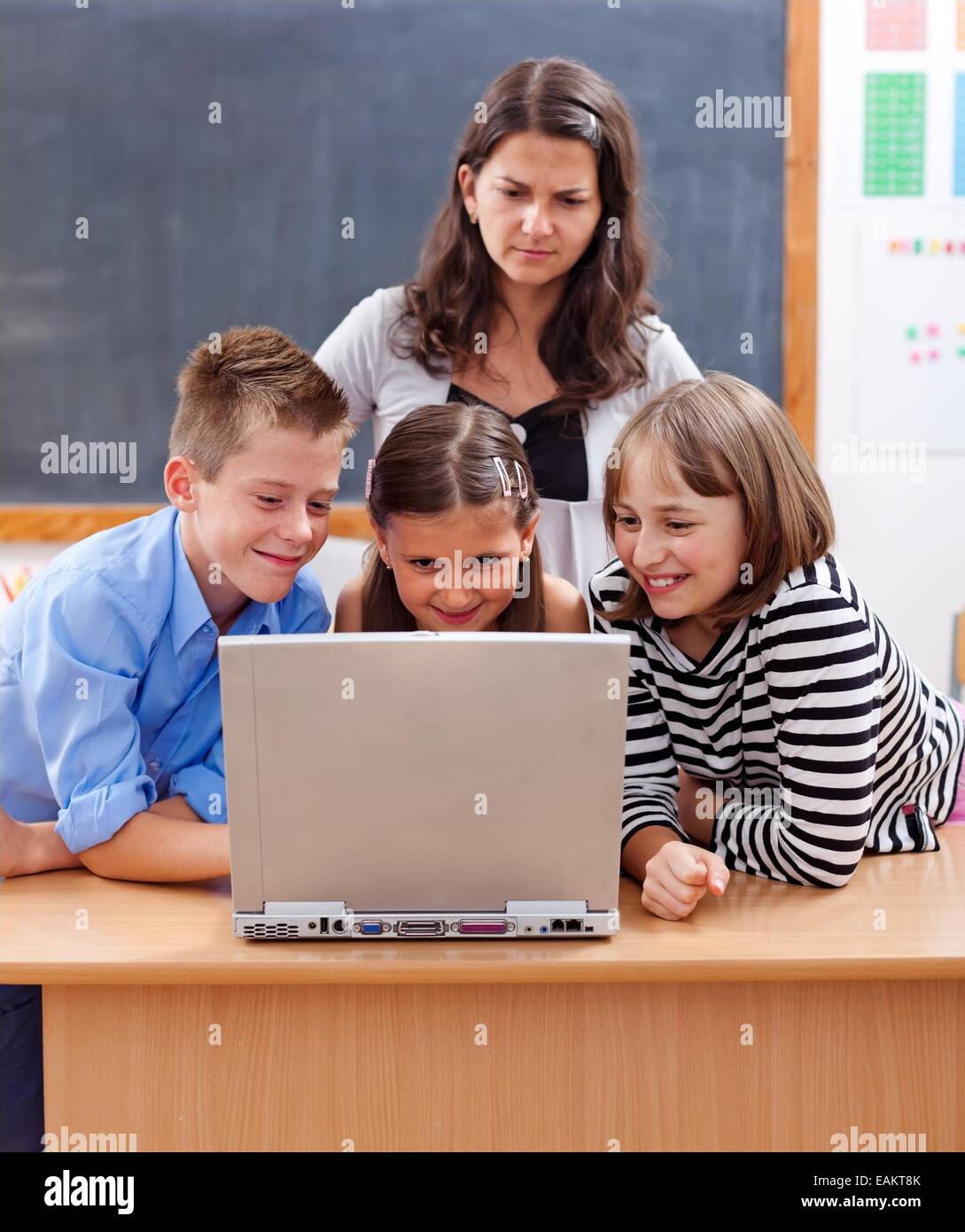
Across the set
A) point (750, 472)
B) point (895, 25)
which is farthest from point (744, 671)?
point (895, 25)

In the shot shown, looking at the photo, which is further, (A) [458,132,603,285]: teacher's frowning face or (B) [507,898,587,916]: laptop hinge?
(A) [458,132,603,285]: teacher's frowning face

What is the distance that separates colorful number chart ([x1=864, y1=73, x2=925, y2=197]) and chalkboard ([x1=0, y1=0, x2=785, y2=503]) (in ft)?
0.69

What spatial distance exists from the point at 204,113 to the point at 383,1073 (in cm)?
244

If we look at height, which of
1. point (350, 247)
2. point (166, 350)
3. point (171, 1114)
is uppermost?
point (350, 247)

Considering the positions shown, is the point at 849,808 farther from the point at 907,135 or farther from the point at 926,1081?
the point at 907,135

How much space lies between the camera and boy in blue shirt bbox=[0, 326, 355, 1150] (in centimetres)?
117

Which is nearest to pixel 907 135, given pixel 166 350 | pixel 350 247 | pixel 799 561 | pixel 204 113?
pixel 350 247

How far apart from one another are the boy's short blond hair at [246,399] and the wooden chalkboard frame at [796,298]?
150cm

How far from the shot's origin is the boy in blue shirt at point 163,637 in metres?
1.17

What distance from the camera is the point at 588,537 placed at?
2047 millimetres

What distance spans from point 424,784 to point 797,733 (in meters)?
0.40

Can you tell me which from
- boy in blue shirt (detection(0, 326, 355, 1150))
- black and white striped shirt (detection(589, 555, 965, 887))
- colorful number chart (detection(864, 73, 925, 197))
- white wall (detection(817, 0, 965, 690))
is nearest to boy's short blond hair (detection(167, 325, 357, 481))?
boy in blue shirt (detection(0, 326, 355, 1150))

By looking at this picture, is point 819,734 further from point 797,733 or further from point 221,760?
point 221,760

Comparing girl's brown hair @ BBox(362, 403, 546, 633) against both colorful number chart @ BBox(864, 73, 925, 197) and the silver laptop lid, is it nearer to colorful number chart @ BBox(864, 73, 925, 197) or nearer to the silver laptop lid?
the silver laptop lid
